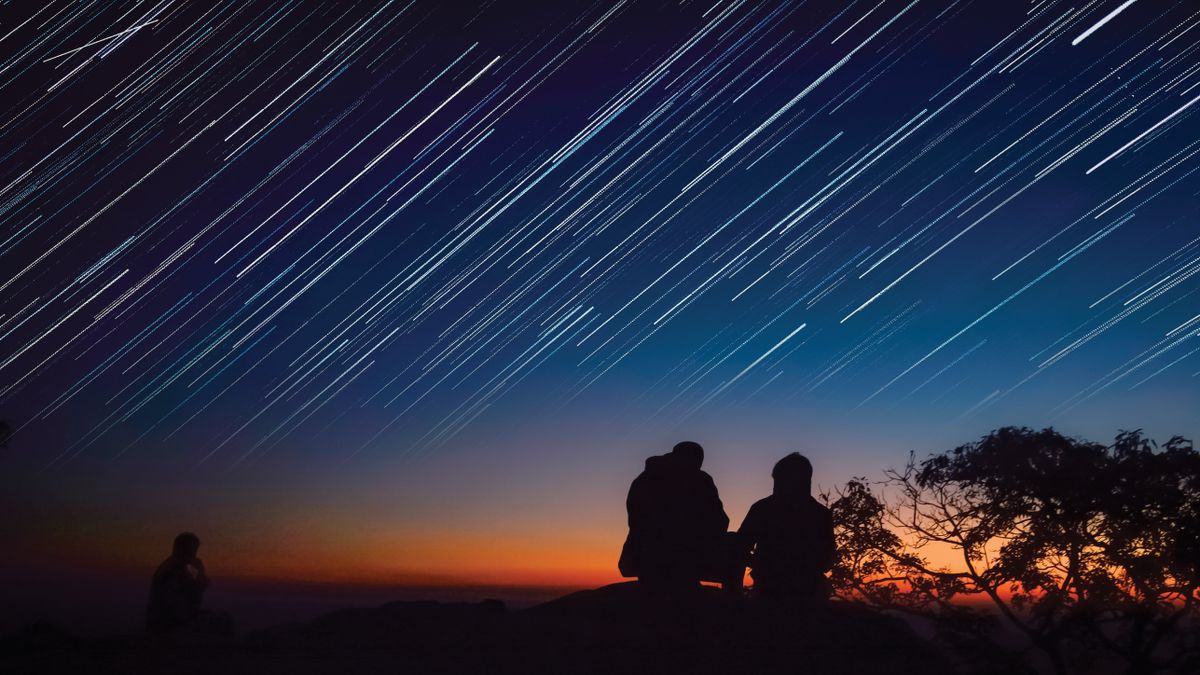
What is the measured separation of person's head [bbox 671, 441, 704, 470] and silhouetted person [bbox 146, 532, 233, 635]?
834 centimetres

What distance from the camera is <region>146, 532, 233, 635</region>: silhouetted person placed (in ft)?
39.7

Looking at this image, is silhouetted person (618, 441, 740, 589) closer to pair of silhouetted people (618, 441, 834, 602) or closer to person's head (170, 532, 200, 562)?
pair of silhouetted people (618, 441, 834, 602)

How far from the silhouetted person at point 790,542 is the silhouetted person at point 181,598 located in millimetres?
9339

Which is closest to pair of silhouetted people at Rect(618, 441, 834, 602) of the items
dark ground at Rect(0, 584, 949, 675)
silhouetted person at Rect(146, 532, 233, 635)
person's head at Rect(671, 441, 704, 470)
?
person's head at Rect(671, 441, 704, 470)

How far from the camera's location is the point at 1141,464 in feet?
60.7

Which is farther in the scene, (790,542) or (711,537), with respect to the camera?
(790,542)

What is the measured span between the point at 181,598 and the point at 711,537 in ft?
29.4

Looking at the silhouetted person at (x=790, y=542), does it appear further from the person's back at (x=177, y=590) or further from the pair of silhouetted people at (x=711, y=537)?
the person's back at (x=177, y=590)

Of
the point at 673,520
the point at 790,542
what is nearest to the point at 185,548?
the point at 673,520

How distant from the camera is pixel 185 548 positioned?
12391mm

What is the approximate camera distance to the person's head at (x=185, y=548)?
12367 mm

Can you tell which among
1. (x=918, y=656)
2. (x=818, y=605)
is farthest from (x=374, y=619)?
(x=918, y=656)

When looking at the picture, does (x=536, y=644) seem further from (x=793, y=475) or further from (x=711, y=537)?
(x=793, y=475)

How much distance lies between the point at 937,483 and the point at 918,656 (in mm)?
9182
